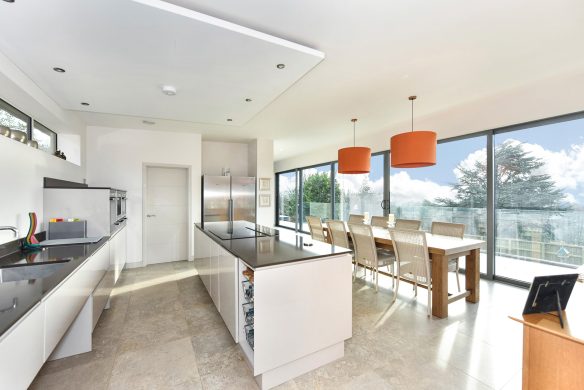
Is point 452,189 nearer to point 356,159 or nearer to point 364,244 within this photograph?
point 356,159

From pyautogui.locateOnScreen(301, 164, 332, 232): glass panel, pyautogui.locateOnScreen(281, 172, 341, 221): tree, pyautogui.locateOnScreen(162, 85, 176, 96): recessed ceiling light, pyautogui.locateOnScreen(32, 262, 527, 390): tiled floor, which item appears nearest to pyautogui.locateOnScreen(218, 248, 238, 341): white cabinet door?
pyautogui.locateOnScreen(32, 262, 527, 390): tiled floor

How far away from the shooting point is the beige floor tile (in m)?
1.77

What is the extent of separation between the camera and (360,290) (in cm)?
348

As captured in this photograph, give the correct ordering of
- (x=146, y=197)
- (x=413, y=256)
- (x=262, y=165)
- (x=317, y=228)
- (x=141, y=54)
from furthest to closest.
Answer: (x=262, y=165)
(x=146, y=197)
(x=317, y=228)
(x=413, y=256)
(x=141, y=54)

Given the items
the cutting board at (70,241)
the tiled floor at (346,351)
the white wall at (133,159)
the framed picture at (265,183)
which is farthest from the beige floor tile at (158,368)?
the framed picture at (265,183)

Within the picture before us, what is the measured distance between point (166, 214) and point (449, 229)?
492 centimetres

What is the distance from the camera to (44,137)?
10.8 ft

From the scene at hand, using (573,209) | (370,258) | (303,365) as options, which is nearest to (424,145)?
(370,258)

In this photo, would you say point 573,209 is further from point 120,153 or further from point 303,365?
point 120,153

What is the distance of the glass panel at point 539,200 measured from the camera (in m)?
3.10

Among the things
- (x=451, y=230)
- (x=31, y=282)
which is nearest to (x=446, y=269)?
Answer: (x=451, y=230)

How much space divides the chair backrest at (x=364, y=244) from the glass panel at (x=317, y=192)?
3507 mm

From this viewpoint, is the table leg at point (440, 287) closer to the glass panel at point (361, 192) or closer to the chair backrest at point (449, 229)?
the chair backrest at point (449, 229)

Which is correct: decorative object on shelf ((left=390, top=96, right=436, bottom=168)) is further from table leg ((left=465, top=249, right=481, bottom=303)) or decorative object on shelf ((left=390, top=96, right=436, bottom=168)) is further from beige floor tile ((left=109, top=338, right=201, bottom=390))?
beige floor tile ((left=109, top=338, right=201, bottom=390))
